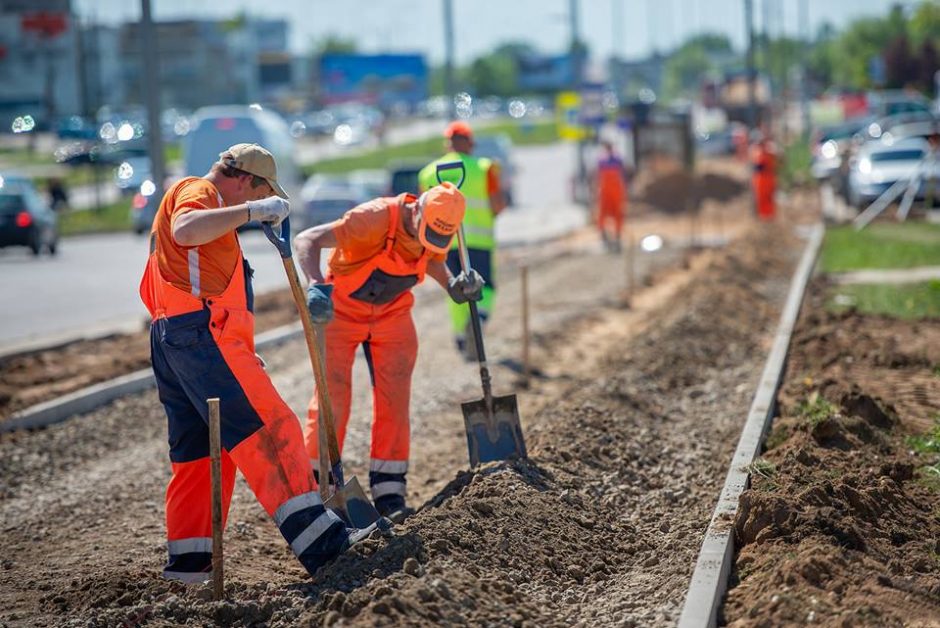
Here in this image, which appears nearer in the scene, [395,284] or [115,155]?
[395,284]

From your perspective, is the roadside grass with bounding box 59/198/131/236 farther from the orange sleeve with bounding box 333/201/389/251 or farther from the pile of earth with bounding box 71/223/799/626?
the orange sleeve with bounding box 333/201/389/251

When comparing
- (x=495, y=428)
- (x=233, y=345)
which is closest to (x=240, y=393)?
(x=233, y=345)

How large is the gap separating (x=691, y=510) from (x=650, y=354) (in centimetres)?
470

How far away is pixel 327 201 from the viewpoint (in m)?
29.9

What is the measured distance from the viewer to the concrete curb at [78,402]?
32.8 feet

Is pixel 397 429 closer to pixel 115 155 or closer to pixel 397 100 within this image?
pixel 115 155

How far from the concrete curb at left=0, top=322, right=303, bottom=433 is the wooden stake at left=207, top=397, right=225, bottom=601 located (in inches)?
188

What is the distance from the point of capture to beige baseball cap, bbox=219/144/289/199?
5879mm

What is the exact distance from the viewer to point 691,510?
7215mm

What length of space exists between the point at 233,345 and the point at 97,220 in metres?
31.8

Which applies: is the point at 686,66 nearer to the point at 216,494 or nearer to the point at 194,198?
the point at 194,198

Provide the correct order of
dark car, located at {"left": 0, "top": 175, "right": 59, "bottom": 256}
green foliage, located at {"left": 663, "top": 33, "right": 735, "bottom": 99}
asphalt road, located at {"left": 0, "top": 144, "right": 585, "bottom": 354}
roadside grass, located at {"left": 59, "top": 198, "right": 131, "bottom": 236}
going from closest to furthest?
asphalt road, located at {"left": 0, "top": 144, "right": 585, "bottom": 354}
dark car, located at {"left": 0, "top": 175, "right": 59, "bottom": 256}
roadside grass, located at {"left": 59, "top": 198, "right": 131, "bottom": 236}
green foliage, located at {"left": 663, "top": 33, "right": 735, "bottom": 99}

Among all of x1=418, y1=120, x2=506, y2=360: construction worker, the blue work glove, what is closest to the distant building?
x1=418, y1=120, x2=506, y2=360: construction worker

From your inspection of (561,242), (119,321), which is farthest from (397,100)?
(119,321)
